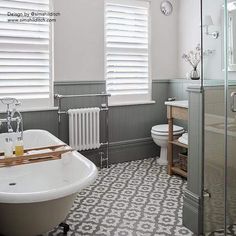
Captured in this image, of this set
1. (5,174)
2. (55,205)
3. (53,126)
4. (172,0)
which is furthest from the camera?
(172,0)

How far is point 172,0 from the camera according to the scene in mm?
4555

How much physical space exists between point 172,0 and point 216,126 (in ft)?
9.33

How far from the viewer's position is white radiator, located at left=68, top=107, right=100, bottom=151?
376 centimetres

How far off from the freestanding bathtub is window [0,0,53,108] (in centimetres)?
109

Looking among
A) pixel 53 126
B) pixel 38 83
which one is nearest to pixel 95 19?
pixel 38 83

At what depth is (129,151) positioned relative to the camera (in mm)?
4402

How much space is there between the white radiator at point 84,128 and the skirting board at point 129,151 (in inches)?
9.2

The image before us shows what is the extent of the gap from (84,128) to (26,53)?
112cm

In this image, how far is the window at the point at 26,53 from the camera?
345cm

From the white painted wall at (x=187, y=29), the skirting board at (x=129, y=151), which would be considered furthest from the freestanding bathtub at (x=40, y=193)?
the white painted wall at (x=187, y=29)

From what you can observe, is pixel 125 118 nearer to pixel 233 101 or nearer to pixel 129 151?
pixel 129 151

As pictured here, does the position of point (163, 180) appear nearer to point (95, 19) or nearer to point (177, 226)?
point (177, 226)

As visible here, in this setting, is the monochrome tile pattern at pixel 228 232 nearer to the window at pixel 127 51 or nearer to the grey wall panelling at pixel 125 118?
the grey wall panelling at pixel 125 118

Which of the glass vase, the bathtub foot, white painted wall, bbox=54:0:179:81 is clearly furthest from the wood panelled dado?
the bathtub foot
